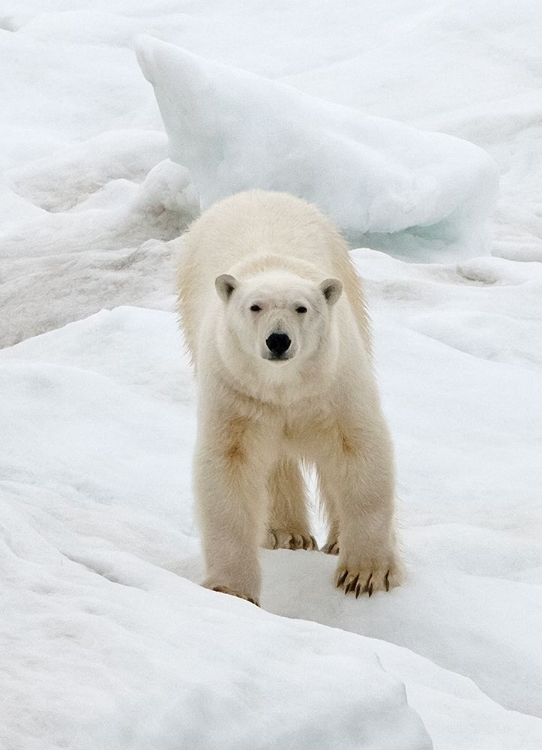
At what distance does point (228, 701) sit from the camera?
1.77 meters

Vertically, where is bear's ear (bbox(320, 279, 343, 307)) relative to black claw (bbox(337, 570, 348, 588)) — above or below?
above

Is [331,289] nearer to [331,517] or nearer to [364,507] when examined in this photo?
[364,507]

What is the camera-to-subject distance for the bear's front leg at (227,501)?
318cm

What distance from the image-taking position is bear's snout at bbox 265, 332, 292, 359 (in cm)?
288

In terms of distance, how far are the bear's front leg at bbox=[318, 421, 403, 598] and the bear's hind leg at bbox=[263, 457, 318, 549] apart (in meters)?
0.49

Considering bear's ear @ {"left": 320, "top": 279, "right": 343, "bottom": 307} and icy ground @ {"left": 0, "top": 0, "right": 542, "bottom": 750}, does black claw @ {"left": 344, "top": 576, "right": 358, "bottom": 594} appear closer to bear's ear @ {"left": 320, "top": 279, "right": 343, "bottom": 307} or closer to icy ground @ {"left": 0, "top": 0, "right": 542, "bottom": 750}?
icy ground @ {"left": 0, "top": 0, "right": 542, "bottom": 750}

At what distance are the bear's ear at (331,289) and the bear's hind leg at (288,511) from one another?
2.87 ft

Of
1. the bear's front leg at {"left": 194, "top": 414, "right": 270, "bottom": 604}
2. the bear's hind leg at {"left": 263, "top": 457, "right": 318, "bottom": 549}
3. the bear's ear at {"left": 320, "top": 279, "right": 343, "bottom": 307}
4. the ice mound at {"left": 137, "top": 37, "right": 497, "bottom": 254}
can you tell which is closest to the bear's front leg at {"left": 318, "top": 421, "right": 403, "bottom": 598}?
the bear's front leg at {"left": 194, "top": 414, "right": 270, "bottom": 604}

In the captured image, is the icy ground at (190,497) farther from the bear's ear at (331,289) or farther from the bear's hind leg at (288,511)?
the bear's ear at (331,289)

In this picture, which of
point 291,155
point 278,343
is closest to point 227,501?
point 278,343

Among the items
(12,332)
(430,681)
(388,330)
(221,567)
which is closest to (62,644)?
(430,681)

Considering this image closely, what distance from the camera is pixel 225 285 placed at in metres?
3.16

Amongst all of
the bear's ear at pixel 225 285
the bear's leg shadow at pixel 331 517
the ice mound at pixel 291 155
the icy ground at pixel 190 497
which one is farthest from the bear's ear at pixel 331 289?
the ice mound at pixel 291 155

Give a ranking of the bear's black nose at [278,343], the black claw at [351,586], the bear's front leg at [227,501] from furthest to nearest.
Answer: the black claw at [351,586] < the bear's front leg at [227,501] < the bear's black nose at [278,343]
